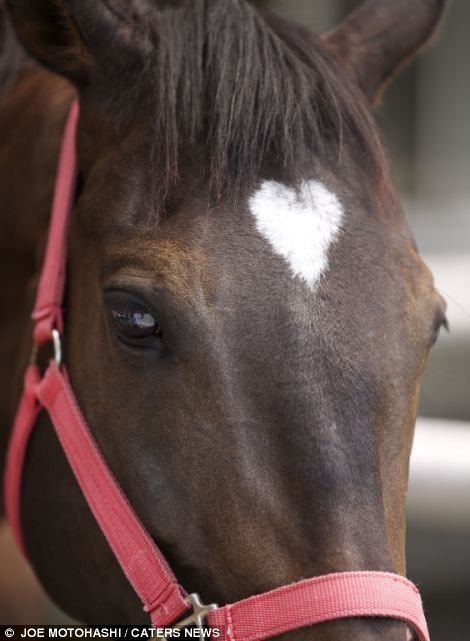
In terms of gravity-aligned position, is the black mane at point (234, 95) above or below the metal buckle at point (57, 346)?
above

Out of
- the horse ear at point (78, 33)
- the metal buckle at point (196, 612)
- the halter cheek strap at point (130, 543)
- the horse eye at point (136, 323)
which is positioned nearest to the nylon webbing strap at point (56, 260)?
the halter cheek strap at point (130, 543)

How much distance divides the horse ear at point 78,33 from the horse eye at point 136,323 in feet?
1.30

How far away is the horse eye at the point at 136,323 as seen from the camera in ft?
3.69

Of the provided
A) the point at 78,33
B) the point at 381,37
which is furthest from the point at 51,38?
the point at 381,37

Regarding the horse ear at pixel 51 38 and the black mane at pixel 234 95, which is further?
the horse ear at pixel 51 38

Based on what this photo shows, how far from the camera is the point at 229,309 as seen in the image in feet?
3.53

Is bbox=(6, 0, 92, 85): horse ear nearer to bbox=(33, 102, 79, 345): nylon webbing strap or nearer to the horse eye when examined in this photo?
bbox=(33, 102, 79, 345): nylon webbing strap

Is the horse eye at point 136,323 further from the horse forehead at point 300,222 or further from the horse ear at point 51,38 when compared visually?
the horse ear at point 51,38

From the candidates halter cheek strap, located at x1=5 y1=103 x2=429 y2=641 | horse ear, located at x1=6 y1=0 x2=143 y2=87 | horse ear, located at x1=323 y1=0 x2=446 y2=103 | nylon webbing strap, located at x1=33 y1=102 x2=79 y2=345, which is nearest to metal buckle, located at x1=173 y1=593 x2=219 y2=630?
halter cheek strap, located at x1=5 y1=103 x2=429 y2=641

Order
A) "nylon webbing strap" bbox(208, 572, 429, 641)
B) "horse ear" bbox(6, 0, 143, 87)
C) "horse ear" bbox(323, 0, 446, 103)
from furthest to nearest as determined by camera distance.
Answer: "horse ear" bbox(323, 0, 446, 103)
"horse ear" bbox(6, 0, 143, 87)
"nylon webbing strap" bbox(208, 572, 429, 641)

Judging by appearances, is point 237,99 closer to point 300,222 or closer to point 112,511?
point 300,222

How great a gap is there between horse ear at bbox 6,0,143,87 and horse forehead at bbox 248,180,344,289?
13.1 inches

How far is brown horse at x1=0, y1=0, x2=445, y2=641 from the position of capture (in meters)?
1.03

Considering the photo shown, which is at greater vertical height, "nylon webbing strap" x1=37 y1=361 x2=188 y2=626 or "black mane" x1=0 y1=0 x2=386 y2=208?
"black mane" x1=0 y1=0 x2=386 y2=208
